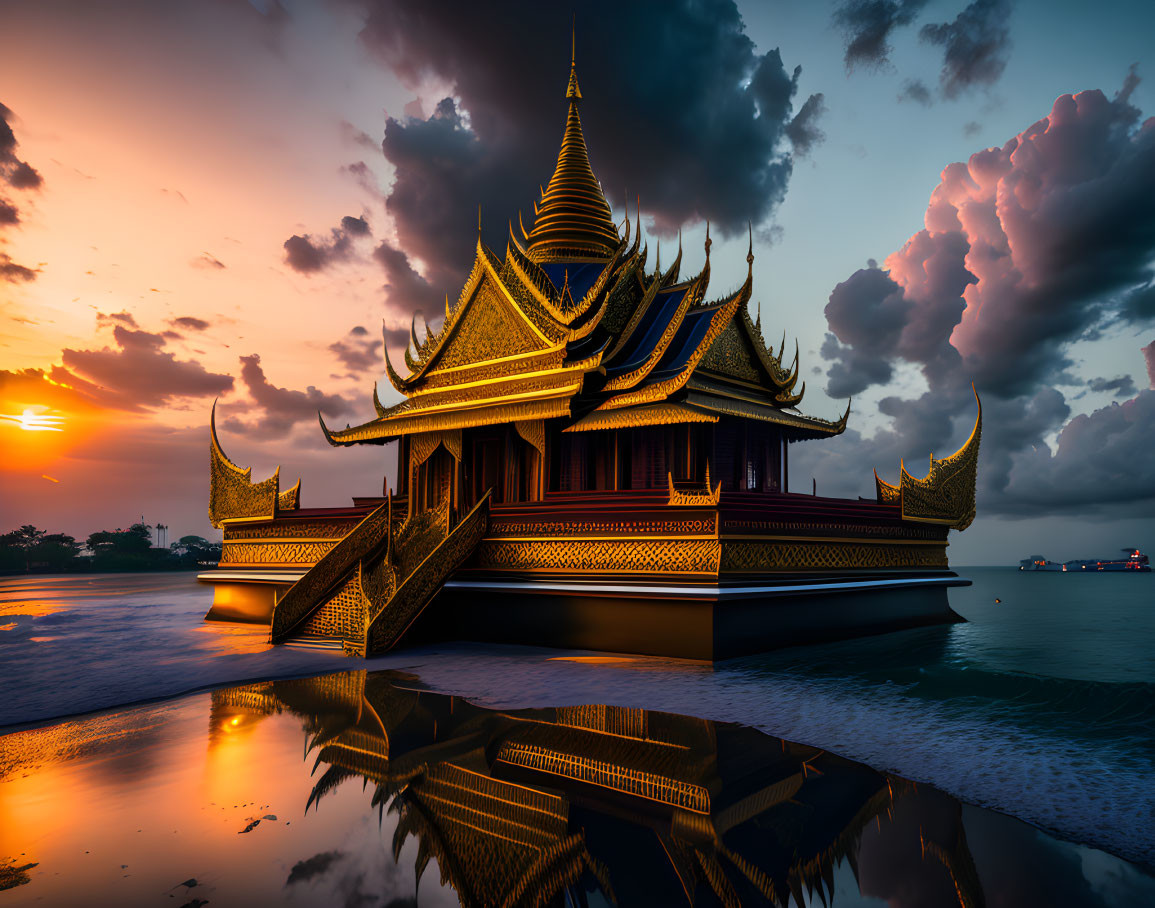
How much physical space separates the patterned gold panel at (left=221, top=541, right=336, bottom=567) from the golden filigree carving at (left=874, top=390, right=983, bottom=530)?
13479 millimetres

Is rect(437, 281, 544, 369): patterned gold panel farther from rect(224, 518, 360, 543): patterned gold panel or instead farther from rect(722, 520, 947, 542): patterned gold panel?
rect(722, 520, 947, 542): patterned gold panel

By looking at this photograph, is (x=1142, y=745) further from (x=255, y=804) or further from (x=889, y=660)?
(x=255, y=804)

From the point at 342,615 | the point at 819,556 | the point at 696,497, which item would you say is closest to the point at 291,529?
the point at 342,615

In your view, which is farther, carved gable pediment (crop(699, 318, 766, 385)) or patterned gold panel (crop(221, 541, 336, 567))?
patterned gold panel (crop(221, 541, 336, 567))

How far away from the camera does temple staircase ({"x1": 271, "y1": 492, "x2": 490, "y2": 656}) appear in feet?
42.8

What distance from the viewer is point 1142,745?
7.49 metres

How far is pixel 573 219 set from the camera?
71.8 ft

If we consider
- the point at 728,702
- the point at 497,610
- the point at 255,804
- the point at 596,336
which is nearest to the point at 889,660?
the point at 728,702

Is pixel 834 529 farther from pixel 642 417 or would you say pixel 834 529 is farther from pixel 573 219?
pixel 573 219

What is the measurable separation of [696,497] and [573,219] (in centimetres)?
1258

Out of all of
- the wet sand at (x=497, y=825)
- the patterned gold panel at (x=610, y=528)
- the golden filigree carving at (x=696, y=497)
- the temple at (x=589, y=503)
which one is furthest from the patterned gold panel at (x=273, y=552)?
the wet sand at (x=497, y=825)

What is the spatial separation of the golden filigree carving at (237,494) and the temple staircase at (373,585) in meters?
5.13

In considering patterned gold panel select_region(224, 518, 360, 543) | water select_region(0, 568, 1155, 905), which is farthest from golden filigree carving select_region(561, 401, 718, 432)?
patterned gold panel select_region(224, 518, 360, 543)

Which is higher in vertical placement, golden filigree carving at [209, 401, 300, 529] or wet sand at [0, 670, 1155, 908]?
golden filigree carving at [209, 401, 300, 529]
